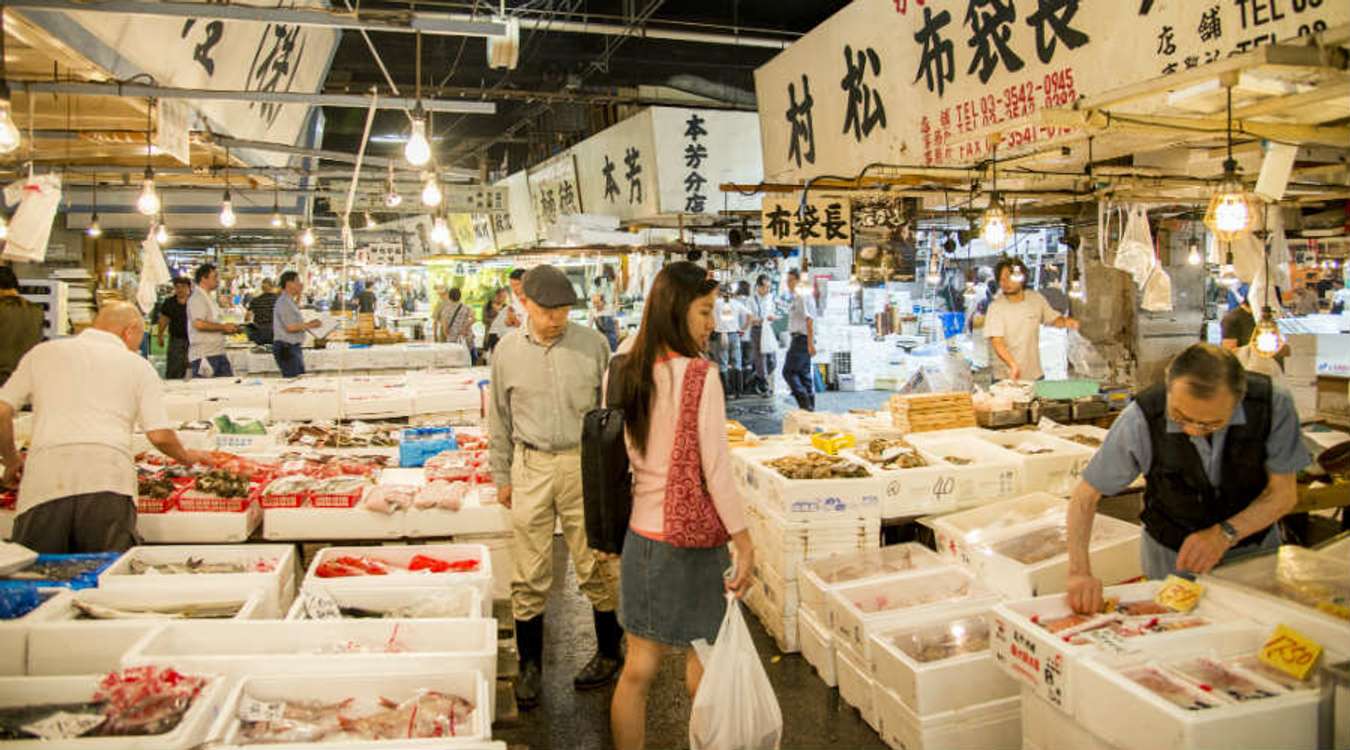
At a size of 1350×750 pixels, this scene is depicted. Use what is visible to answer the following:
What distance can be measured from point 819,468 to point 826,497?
278mm

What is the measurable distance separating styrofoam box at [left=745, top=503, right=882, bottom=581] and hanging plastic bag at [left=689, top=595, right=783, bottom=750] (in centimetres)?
195

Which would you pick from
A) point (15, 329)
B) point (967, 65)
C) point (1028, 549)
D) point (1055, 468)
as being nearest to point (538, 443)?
point (1028, 549)

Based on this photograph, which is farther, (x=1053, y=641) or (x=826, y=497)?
(x=826, y=497)

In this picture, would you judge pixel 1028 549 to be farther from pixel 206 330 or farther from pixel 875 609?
pixel 206 330

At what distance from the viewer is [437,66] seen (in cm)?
1645

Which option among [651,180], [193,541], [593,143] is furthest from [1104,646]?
[593,143]

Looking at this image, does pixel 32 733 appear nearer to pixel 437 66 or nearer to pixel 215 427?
pixel 215 427

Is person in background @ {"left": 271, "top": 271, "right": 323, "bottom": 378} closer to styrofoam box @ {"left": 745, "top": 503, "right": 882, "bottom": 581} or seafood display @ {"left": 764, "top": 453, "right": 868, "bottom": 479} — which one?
seafood display @ {"left": 764, "top": 453, "right": 868, "bottom": 479}

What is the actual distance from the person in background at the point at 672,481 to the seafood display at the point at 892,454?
2.55m

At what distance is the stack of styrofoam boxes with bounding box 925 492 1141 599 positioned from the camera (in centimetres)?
457

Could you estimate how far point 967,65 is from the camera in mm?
6797

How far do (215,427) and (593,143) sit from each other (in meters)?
8.45

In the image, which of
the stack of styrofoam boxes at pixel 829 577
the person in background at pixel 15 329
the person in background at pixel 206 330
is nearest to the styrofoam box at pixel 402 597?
the stack of styrofoam boxes at pixel 829 577

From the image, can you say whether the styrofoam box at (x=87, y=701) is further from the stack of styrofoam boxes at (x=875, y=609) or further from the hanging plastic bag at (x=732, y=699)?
the stack of styrofoam boxes at (x=875, y=609)
